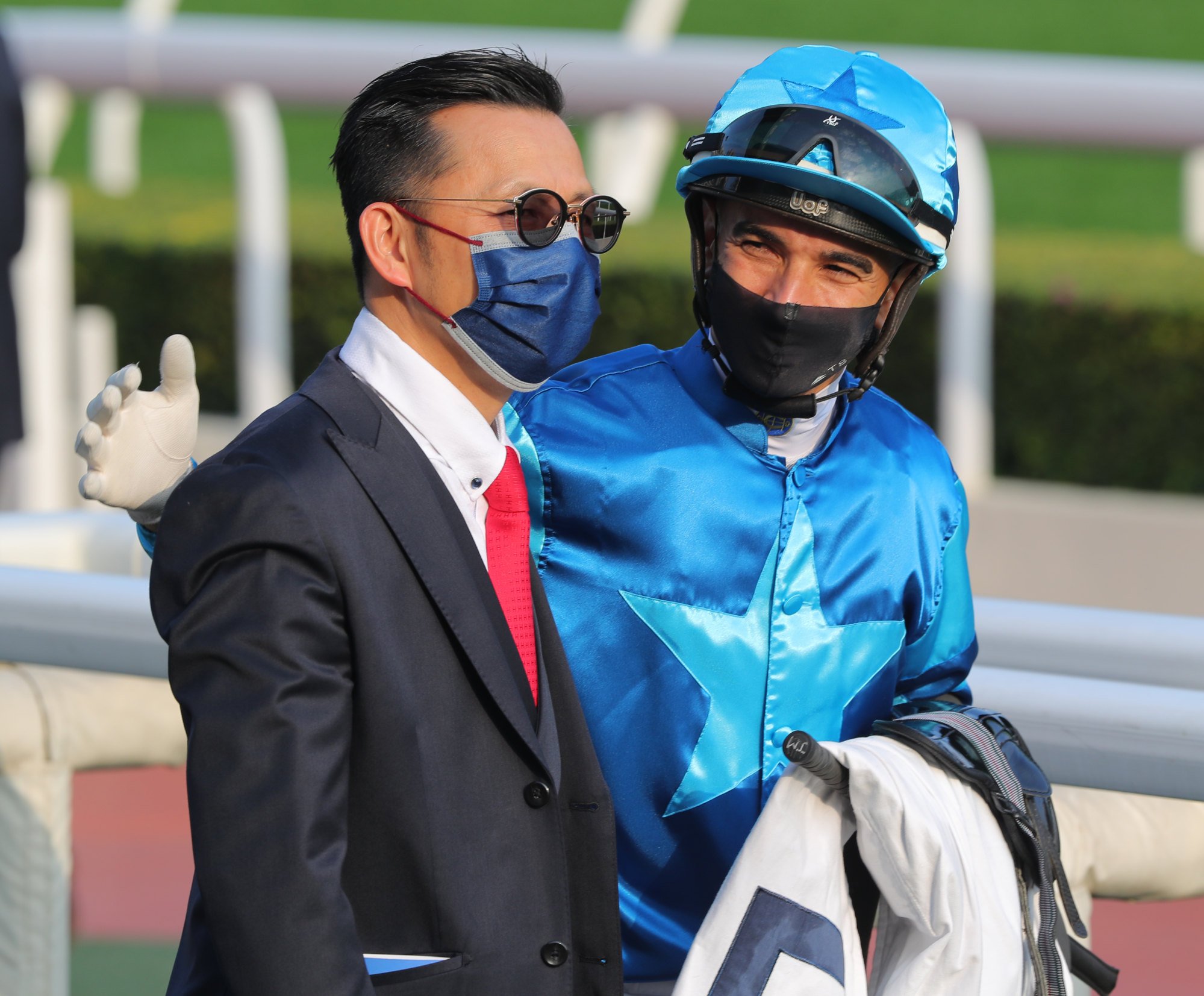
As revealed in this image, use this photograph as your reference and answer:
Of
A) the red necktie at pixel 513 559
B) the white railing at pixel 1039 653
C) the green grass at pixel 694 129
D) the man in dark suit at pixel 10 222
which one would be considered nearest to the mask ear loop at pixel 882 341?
the white railing at pixel 1039 653

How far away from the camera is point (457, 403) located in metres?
1.68

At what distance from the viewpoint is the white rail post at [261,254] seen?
4676mm

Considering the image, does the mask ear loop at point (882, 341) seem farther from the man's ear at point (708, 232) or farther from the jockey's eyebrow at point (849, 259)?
the man's ear at point (708, 232)

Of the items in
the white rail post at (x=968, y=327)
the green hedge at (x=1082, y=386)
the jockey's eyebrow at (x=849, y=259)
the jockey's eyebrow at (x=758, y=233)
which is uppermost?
the jockey's eyebrow at (x=758, y=233)

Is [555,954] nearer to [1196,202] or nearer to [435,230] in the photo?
[435,230]

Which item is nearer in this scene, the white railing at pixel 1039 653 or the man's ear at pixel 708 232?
the white railing at pixel 1039 653

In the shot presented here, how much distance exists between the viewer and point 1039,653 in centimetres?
224

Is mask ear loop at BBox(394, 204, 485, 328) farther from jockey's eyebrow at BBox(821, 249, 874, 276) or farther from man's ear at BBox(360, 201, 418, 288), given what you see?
jockey's eyebrow at BBox(821, 249, 874, 276)

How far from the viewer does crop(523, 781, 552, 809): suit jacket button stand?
159 centimetres

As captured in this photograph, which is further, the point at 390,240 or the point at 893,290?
the point at 893,290

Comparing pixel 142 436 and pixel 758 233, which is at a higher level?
pixel 758 233

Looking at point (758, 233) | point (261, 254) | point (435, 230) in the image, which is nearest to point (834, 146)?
point (758, 233)

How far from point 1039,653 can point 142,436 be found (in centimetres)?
120

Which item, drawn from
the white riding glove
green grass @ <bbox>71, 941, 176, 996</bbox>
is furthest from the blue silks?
green grass @ <bbox>71, 941, 176, 996</bbox>
